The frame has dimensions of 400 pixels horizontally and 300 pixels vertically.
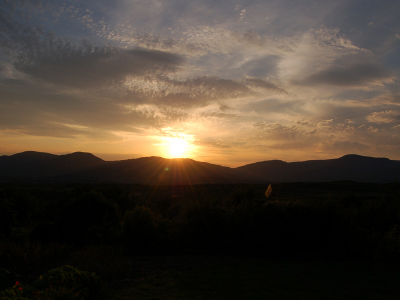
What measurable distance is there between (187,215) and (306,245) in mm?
6509

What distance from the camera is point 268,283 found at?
867cm

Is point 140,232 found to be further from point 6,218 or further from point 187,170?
point 187,170

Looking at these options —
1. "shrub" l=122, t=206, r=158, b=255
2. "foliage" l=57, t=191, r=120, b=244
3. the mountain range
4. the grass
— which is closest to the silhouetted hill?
the mountain range

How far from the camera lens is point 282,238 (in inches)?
532

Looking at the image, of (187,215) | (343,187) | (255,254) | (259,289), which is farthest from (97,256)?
(343,187)

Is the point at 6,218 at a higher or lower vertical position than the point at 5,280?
lower

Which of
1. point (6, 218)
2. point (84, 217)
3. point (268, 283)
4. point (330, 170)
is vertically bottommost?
point (6, 218)

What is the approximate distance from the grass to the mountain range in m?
123

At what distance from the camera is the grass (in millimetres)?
7560

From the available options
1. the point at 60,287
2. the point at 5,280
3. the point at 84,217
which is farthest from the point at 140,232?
the point at 60,287

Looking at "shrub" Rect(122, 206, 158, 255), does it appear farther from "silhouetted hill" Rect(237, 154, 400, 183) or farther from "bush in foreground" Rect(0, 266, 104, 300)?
"silhouetted hill" Rect(237, 154, 400, 183)

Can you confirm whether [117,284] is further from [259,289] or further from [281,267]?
[281,267]

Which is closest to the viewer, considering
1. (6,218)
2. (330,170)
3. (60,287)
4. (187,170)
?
(60,287)

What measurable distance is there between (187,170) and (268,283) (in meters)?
150
